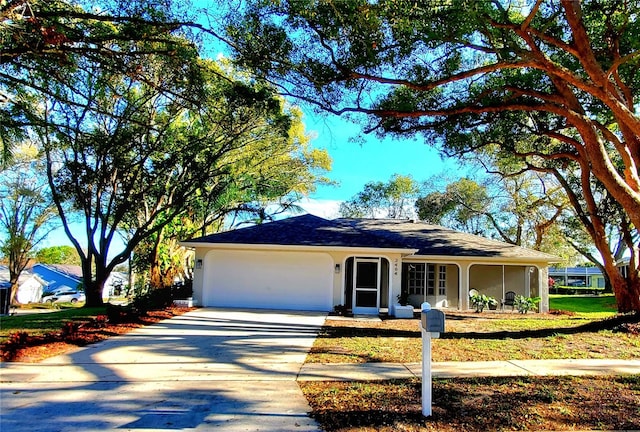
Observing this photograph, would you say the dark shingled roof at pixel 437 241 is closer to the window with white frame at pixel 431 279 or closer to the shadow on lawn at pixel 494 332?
the window with white frame at pixel 431 279

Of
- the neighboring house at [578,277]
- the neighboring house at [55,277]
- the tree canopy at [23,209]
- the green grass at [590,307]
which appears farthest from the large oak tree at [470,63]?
the neighboring house at [578,277]

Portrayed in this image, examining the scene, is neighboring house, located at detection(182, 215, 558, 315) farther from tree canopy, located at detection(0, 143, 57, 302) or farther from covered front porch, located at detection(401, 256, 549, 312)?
tree canopy, located at detection(0, 143, 57, 302)

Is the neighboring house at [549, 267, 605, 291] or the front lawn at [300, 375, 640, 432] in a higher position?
the neighboring house at [549, 267, 605, 291]

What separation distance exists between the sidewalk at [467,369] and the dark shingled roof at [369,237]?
8207 mm

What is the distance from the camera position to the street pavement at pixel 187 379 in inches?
174

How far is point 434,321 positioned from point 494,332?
25.6ft

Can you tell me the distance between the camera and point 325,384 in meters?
5.74

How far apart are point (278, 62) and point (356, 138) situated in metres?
4.03

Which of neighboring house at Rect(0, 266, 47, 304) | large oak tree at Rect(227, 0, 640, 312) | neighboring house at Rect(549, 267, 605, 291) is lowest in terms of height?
neighboring house at Rect(0, 266, 47, 304)

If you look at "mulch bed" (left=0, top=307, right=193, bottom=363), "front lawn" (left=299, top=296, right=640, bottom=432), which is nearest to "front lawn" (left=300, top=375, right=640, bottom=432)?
"front lawn" (left=299, top=296, right=640, bottom=432)

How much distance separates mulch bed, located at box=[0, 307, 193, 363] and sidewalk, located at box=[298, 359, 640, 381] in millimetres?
4544

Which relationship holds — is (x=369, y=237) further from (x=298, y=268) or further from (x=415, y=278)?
(x=415, y=278)

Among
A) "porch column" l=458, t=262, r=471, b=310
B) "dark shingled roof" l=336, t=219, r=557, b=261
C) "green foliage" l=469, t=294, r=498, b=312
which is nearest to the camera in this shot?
"green foliage" l=469, t=294, r=498, b=312

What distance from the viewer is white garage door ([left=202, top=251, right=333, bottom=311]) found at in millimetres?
16047
